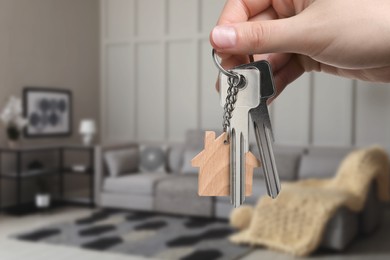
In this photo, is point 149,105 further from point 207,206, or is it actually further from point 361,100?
point 361,100

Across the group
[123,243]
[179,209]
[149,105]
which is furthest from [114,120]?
[123,243]

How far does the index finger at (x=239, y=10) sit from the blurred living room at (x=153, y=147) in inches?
124

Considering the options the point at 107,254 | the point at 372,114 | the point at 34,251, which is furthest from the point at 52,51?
the point at 372,114

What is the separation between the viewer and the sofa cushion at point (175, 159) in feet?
20.0

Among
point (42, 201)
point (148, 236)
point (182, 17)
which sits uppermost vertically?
point (182, 17)

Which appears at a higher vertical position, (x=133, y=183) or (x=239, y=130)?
(x=239, y=130)

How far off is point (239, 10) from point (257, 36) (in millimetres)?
90

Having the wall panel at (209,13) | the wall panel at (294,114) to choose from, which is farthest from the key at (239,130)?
the wall panel at (209,13)

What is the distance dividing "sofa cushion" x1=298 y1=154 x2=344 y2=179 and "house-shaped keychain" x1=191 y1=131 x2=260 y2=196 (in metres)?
4.42

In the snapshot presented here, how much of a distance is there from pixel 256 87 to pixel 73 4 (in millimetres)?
6423

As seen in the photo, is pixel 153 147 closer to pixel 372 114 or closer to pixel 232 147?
pixel 372 114

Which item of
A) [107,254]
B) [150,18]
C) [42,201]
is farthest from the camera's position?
[150,18]

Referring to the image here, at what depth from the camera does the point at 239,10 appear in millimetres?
724

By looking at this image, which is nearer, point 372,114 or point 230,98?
point 230,98
